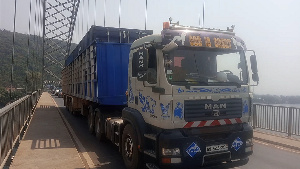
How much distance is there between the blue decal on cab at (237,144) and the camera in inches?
193

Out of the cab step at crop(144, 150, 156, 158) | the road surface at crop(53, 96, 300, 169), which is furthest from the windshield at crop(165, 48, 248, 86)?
the road surface at crop(53, 96, 300, 169)

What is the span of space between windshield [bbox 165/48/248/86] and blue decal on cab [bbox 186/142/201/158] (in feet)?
3.76

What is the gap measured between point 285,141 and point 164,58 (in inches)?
246

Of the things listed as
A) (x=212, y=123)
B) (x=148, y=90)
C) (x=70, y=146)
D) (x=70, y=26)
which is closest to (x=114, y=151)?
(x=70, y=146)

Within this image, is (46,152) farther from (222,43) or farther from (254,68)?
(254,68)

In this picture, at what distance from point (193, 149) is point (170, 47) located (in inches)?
74.9

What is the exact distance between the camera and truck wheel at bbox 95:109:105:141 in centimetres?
828

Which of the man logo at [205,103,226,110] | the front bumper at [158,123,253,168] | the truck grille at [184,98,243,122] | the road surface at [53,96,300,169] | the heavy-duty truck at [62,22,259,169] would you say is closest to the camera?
the front bumper at [158,123,253,168]

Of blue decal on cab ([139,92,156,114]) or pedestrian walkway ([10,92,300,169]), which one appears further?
pedestrian walkway ([10,92,300,169])

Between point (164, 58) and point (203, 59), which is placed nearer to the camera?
point (164, 58)

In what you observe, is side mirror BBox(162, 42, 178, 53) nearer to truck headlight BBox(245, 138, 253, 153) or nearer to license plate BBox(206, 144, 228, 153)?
license plate BBox(206, 144, 228, 153)

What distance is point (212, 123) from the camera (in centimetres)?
486

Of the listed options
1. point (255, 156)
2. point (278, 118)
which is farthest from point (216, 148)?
point (278, 118)

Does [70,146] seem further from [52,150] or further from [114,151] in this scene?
[114,151]
